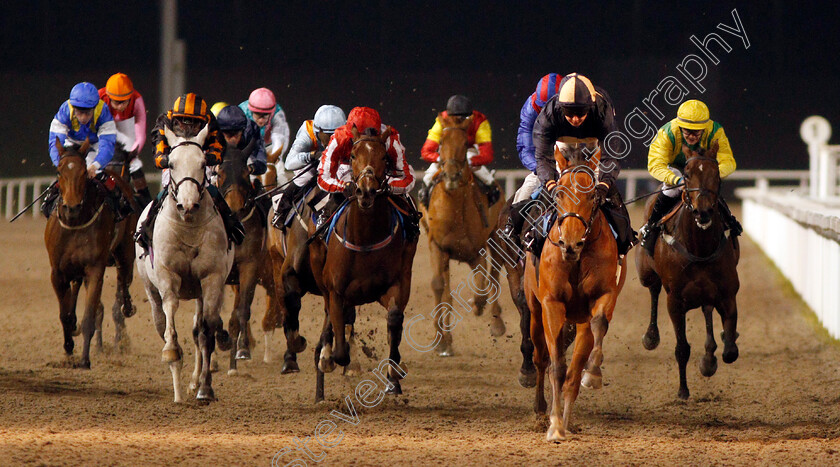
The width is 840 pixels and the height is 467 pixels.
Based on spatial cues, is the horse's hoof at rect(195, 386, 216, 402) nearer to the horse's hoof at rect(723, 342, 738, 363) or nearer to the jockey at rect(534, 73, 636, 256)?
the jockey at rect(534, 73, 636, 256)

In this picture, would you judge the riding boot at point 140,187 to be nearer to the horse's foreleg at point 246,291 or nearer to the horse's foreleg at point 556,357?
the horse's foreleg at point 246,291

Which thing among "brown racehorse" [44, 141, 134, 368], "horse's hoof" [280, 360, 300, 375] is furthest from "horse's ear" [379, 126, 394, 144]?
"brown racehorse" [44, 141, 134, 368]

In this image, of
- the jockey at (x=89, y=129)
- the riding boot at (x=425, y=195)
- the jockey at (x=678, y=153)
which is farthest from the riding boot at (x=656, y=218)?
the jockey at (x=89, y=129)

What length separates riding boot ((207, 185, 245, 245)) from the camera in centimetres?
781

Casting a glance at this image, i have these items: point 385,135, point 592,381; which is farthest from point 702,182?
point 385,135

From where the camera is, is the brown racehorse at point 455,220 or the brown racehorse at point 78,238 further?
the brown racehorse at point 455,220

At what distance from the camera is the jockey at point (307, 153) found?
28.2 ft

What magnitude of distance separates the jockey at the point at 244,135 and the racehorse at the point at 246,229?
0.24 ft

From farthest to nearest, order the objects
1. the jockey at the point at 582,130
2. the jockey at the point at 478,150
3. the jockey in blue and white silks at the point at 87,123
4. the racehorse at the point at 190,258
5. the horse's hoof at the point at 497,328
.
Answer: the jockey at the point at 478,150 → the horse's hoof at the point at 497,328 → the jockey in blue and white silks at the point at 87,123 → the racehorse at the point at 190,258 → the jockey at the point at 582,130

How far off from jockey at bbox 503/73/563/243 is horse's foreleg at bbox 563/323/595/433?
1.31m

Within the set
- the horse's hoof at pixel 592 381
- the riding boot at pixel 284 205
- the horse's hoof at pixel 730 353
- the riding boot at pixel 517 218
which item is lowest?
the horse's hoof at pixel 592 381

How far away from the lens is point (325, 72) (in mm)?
30000

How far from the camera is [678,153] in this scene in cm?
834

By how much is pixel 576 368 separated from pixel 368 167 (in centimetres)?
181
